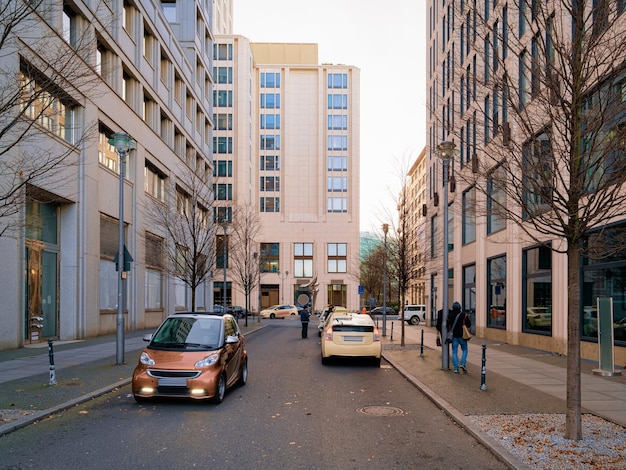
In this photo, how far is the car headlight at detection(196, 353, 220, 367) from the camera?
9.91 meters

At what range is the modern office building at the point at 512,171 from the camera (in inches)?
302

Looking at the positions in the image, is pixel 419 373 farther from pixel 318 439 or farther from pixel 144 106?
pixel 144 106

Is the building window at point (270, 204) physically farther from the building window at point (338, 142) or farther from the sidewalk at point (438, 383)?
the sidewalk at point (438, 383)

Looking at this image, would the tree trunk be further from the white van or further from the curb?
the white van

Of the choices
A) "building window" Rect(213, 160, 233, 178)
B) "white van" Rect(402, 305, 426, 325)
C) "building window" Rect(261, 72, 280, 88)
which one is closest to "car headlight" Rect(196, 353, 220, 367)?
"white van" Rect(402, 305, 426, 325)

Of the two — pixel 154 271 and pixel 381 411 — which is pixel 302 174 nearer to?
pixel 154 271

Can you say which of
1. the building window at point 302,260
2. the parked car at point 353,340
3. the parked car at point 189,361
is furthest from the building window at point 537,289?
the building window at point 302,260

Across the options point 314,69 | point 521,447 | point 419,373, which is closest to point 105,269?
point 419,373

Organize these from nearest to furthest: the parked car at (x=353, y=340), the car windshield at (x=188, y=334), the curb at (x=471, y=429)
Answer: the curb at (x=471, y=429), the car windshield at (x=188, y=334), the parked car at (x=353, y=340)

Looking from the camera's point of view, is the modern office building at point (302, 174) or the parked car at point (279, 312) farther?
the modern office building at point (302, 174)

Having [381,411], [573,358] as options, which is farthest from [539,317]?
[573,358]

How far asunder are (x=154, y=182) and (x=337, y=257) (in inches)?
1879

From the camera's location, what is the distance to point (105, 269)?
26.7 metres

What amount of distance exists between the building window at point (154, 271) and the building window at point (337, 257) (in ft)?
150
